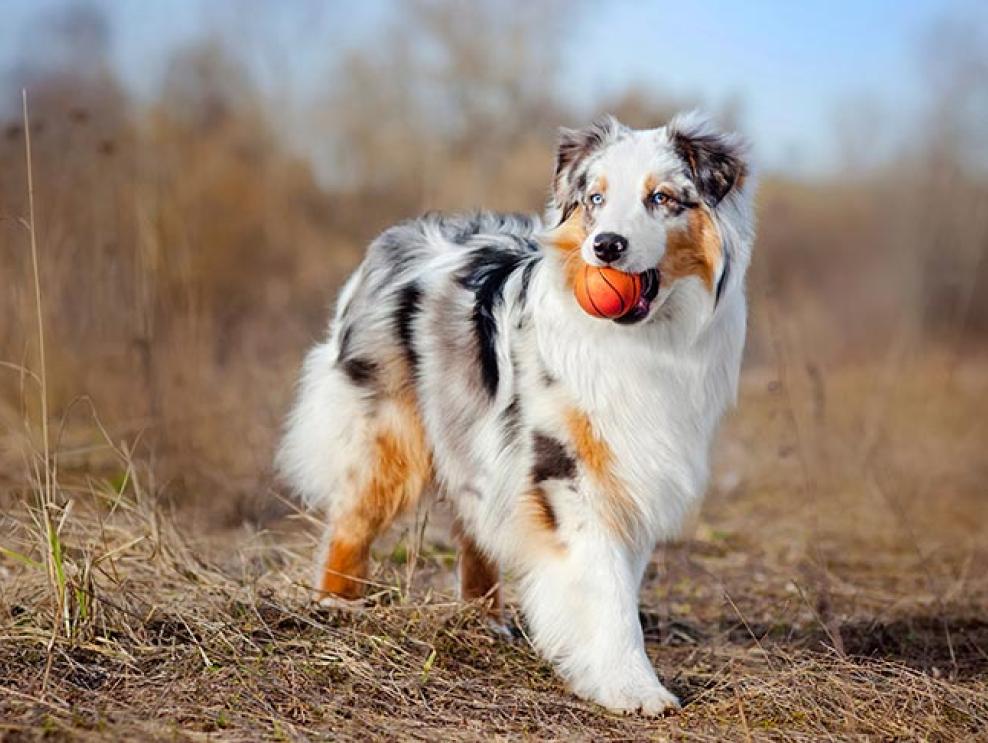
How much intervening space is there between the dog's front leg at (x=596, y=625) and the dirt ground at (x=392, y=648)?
85 mm

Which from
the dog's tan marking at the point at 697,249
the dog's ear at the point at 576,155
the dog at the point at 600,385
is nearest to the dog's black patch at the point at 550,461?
the dog at the point at 600,385

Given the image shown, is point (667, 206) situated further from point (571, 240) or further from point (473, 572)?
point (473, 572)

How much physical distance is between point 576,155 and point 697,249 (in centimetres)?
58

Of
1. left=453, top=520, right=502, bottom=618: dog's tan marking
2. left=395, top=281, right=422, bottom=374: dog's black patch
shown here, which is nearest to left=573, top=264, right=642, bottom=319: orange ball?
left=395, top=281, right=422, bottom=374: dog's black patch

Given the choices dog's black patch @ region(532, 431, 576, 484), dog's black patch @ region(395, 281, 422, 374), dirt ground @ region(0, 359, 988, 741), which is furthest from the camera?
dog's black patch @ region(395, 281, 422, 374)

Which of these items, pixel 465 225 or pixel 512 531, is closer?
pixel 512 531

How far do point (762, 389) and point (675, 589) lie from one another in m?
6.66

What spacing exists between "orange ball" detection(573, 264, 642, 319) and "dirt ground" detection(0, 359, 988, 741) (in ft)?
4.02

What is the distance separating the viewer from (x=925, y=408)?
11.3 meters

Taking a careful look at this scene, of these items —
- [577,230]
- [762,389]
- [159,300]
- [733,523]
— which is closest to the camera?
[577,230]

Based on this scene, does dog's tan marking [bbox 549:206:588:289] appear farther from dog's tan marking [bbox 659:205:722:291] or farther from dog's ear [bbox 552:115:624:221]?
dog's tan marking [bbox 659:205:722:291]

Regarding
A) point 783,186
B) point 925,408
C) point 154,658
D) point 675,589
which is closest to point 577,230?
point 154,658

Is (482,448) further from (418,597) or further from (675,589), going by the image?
(675,589)

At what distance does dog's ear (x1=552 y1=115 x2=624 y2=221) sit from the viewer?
4242 millimetres
